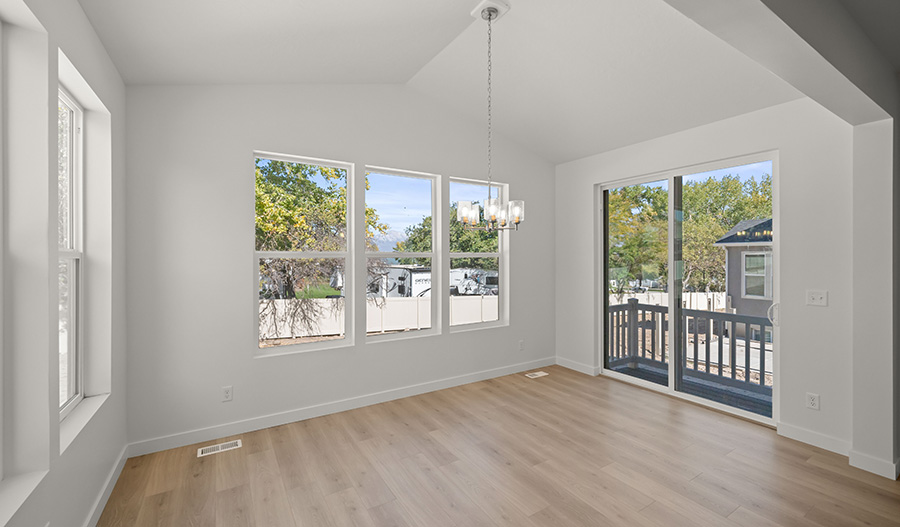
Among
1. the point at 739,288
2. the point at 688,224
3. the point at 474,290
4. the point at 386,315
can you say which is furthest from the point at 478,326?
the point at 739,288

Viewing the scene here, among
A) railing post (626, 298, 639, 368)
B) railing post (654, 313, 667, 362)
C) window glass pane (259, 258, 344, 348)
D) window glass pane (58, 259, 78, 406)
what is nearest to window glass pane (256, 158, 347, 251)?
window glass pane (259, 258, 344, 348)

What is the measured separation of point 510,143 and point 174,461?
4.31 metres

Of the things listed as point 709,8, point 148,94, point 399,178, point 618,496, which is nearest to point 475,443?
point 618,496

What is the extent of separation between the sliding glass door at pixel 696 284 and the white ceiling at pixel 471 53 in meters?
0.69

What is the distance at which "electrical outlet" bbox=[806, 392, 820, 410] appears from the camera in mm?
2959

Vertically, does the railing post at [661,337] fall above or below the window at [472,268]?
below

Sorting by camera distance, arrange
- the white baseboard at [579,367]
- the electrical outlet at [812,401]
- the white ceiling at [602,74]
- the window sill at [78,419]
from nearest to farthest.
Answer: the window sill at [78,419], the white ceiling at [602,74], the electrical outlet at [812,401], the white baseboard at [579,367]

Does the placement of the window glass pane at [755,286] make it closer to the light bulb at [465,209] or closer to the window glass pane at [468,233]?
the window glass pane at [468,233]

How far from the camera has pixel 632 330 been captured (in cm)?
446

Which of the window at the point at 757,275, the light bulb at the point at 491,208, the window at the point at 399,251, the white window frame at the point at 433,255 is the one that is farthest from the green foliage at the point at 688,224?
the light bulb at the point at 491,208

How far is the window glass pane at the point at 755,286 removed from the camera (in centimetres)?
338

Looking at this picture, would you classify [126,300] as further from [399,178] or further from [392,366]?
[399,178]

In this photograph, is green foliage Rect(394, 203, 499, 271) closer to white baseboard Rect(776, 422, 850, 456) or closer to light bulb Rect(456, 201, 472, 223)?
light bulb Rect(456, 201, 472, 223)

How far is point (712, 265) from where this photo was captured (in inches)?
145
